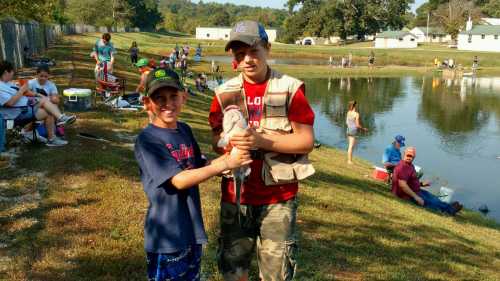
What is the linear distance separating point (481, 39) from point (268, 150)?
102 m

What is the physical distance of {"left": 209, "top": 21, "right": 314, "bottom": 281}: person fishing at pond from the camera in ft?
10.8

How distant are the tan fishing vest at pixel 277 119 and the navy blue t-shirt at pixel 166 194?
50 cm

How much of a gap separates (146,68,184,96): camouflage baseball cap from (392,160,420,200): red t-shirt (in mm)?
7790

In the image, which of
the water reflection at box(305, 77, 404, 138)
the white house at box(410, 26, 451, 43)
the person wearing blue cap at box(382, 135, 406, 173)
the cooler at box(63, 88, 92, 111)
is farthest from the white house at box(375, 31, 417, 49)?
the cooler at box(63, 88, 92, 111)

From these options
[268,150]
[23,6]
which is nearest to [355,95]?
[23,6]

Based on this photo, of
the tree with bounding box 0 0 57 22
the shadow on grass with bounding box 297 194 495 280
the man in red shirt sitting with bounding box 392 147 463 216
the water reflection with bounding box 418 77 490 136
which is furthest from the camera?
the water reflection with bounding box 418 77 490 136

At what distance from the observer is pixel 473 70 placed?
54938 mm

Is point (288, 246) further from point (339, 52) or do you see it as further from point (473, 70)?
point (339, 52)

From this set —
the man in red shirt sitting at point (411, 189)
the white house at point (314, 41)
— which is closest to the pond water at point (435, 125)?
the man in red shirt sitting at point (411, 189)

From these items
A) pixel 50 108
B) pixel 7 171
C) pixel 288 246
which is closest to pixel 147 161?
pixel 288 246

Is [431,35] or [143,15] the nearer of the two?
[431,35]

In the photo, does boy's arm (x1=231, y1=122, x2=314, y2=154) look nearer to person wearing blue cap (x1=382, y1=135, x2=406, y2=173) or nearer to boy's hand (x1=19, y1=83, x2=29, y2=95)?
boy's hand (x1=19, y1=83, x2=29, y2=95)

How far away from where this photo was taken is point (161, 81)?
3.12 m

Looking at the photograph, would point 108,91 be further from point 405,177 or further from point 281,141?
point 281,141
